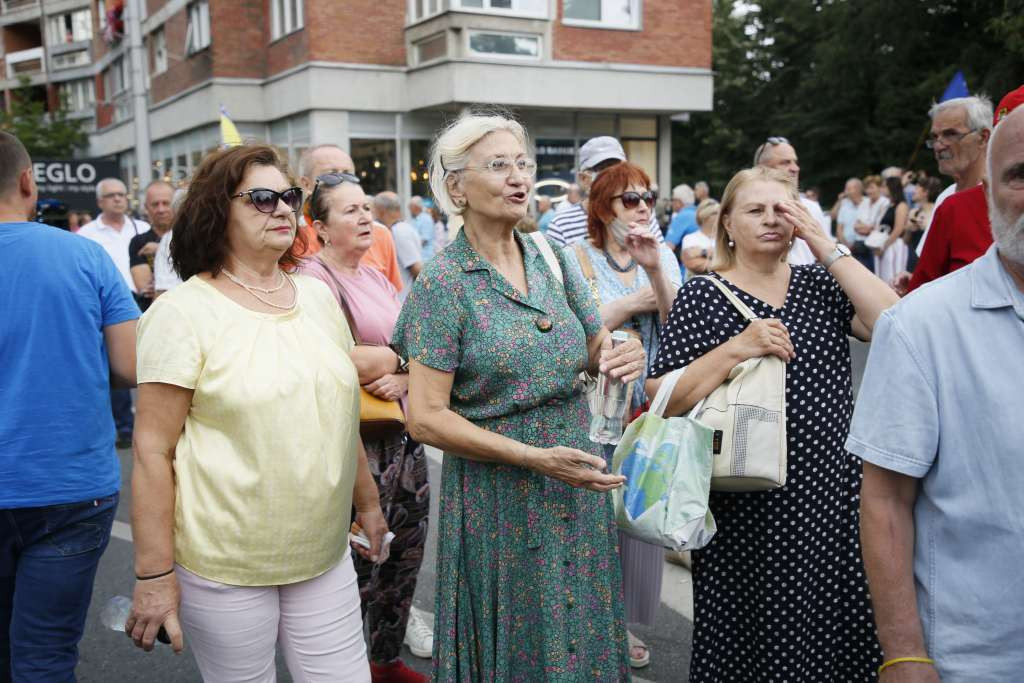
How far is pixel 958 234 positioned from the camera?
138 inches

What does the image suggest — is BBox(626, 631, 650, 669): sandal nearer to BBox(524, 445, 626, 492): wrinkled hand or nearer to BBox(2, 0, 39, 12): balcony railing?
BBox(524, 445, 626, 492): wrinkled hand

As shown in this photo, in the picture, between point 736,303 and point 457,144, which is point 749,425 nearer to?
point 736,303

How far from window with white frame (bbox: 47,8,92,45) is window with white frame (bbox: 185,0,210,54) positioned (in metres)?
26.6

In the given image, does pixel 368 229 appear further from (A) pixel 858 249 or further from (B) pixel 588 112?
(B) pixel 588 112

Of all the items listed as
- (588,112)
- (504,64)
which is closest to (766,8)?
(588,112)

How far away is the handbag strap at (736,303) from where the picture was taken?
296 centimetres

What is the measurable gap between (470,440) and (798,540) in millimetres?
1179

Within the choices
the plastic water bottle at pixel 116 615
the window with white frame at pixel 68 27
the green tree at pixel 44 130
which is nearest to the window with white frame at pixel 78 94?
the green tree at pixel 44 130

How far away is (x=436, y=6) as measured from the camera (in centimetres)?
2131

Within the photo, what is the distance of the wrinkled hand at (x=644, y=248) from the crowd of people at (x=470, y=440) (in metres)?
0.37

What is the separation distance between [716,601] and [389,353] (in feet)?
4.78

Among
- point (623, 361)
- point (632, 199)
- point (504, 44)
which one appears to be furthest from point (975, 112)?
point (504, 44)

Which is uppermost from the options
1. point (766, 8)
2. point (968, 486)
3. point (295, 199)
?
point (766, 8)

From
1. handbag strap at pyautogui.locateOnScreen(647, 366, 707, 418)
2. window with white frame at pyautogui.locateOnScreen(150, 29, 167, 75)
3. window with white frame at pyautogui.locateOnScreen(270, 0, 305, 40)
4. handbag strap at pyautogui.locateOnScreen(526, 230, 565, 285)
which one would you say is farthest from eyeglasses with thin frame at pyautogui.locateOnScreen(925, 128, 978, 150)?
window with white frame at pyautogui.locateOnScreen(150, 29, 167, 75)
